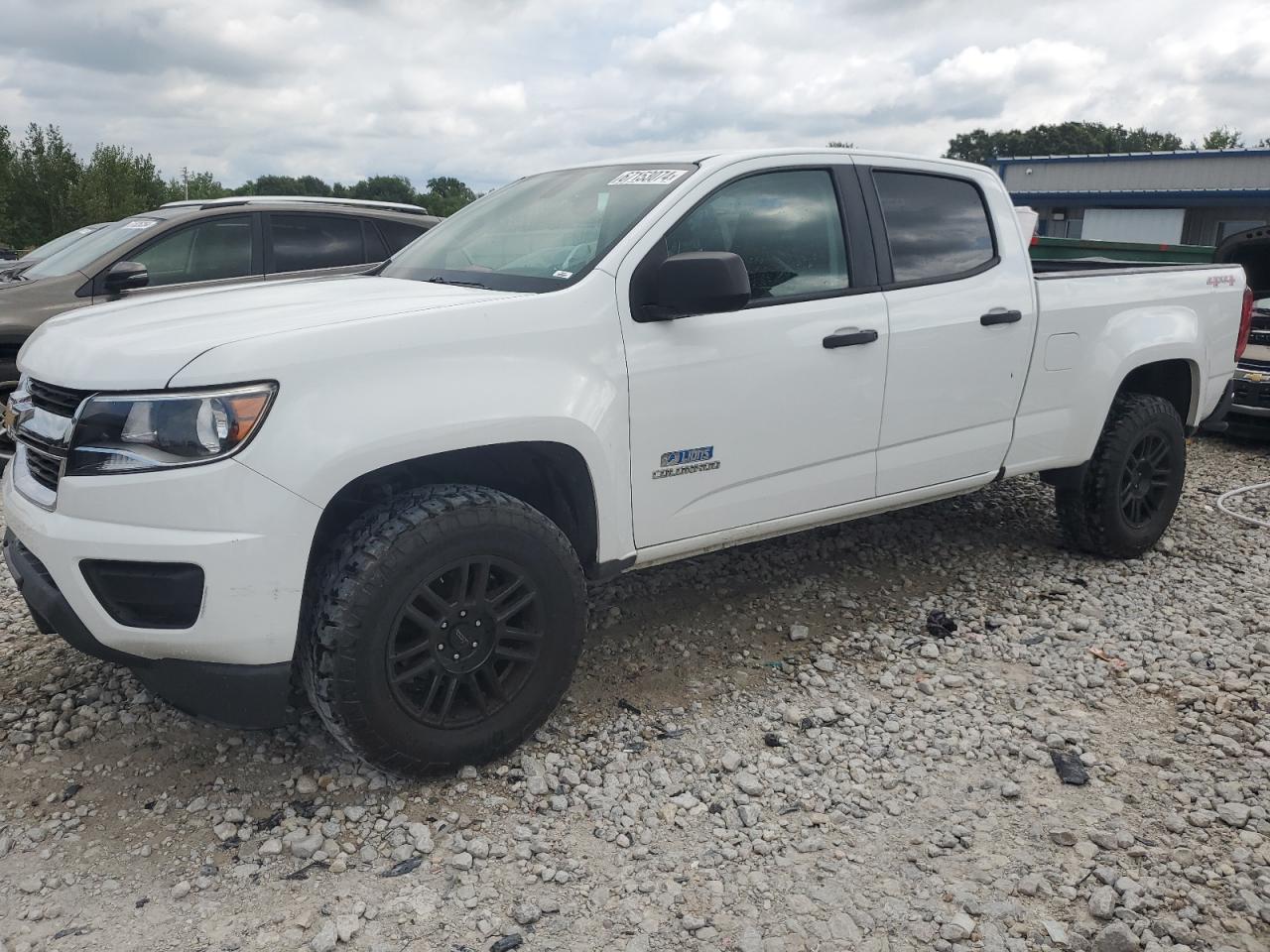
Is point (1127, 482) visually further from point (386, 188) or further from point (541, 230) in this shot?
point (386, 188)

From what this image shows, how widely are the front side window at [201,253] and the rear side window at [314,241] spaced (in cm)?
20

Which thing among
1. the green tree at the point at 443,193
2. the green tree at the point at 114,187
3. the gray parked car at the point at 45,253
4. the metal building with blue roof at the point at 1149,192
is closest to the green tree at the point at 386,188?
the green tree at the point at 443,193

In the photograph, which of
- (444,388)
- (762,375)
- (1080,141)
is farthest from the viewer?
(1080,141)

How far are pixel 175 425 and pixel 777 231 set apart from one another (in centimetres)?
215

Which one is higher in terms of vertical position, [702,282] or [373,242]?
[373,242]

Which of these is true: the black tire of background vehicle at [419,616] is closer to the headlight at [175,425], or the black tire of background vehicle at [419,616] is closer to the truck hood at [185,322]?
the headlight at [175,425]

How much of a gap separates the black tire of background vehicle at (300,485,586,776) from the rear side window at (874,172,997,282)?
1.92 metres

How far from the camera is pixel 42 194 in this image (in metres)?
42.2

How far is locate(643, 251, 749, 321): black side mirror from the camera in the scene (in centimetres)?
301

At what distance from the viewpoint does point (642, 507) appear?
327 centimetres

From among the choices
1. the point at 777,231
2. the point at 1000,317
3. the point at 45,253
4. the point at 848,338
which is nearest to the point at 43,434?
the point at 777,231

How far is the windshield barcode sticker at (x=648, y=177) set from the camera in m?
3.50

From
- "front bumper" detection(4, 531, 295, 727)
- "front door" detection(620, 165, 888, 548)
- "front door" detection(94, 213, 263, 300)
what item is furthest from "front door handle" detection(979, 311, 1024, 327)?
"front door" detection(94, 213, 263, 300)

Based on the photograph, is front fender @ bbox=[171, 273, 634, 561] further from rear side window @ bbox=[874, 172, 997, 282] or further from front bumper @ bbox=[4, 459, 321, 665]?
rear side window @ bbox=[874, 172, 997, 282]
